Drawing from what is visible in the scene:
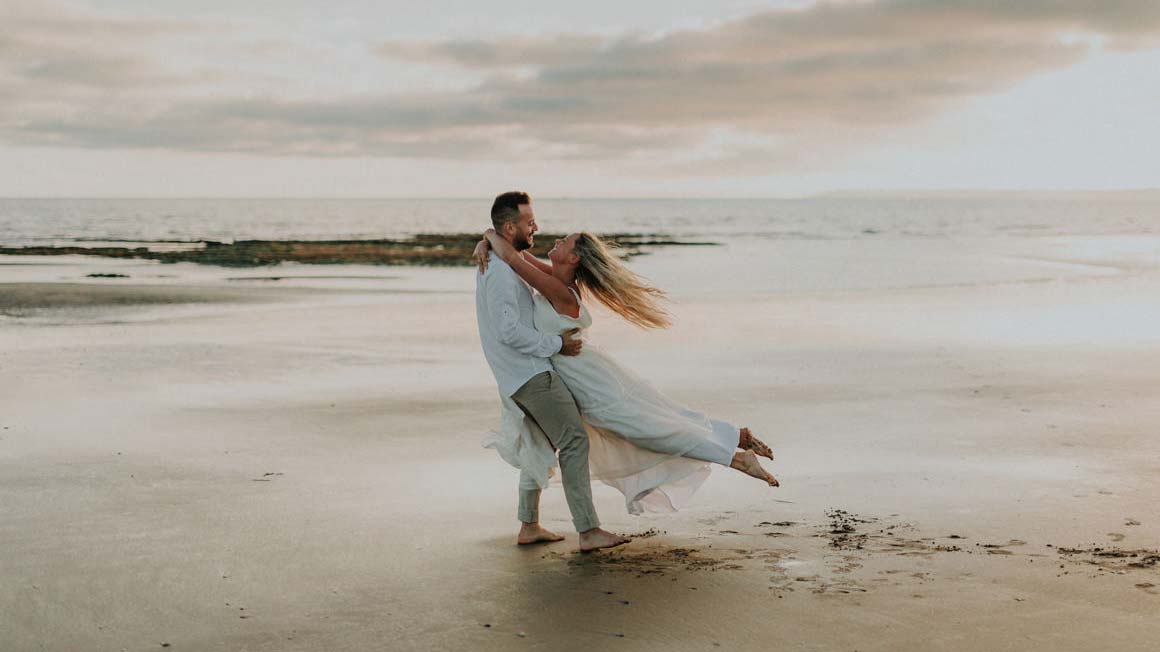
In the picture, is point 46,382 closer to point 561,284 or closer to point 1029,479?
point 561,284

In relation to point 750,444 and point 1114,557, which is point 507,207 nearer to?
point 750,444

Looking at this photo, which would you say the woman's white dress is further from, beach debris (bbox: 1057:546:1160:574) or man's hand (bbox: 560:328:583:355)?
beach debris (bbox: 1057:546:1160:574)

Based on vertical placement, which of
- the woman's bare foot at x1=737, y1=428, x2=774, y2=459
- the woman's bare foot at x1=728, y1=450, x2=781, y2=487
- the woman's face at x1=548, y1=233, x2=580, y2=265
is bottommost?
the woman's bare foot at x1=728, y1=450, x2=781, y2=487

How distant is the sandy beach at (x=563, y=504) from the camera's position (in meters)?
5.04

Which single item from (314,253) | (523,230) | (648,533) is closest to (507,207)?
(523,230)

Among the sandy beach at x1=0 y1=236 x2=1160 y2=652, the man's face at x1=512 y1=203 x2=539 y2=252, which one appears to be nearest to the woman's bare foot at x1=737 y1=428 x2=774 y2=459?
the sandy beach at x1=0 y1=236 x2=1160 y2=652

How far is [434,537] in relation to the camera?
6508 millimetres

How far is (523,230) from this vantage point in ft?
19.7

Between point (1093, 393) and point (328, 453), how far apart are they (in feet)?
24.2

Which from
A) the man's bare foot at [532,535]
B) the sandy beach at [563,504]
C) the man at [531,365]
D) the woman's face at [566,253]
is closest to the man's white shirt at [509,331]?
the man at [531,365]

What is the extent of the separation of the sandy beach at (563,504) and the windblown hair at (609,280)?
4.39 feet

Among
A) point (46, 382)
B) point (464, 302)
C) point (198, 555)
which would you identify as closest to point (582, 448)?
point (198, 555)

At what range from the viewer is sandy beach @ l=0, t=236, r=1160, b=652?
5.04m

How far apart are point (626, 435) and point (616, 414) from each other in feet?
0.41
